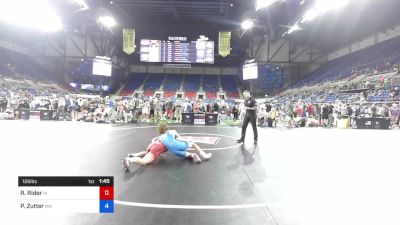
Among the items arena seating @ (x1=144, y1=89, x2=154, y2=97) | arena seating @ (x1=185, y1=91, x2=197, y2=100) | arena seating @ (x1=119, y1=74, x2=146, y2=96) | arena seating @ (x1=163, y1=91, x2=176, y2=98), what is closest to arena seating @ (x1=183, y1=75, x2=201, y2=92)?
arena seating @ (x1=185, y1=91, x2=197, y2=100)

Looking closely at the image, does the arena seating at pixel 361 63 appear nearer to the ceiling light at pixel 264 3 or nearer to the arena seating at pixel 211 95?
the arena seating at pixel 211 95

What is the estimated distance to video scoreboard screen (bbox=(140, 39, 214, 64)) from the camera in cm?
2383

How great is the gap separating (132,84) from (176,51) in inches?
690

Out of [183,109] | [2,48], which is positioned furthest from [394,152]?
[2,48]

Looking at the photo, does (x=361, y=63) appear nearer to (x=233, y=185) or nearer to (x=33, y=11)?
(x=233, y=185)

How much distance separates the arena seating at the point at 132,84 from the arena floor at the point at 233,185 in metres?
31.5

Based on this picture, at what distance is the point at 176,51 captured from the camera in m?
23.9

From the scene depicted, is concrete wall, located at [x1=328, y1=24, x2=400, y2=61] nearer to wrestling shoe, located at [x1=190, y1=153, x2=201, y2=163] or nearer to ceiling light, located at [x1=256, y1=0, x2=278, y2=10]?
ceiling light, located at [x1=256, y1=0, x2=278, y2=10]

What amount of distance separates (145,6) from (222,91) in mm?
17800

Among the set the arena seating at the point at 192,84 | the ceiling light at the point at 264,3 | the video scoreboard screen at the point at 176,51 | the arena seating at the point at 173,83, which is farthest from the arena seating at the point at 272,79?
the ceiling light at the point at 264,3

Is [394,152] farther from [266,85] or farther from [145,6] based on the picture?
[266,85]

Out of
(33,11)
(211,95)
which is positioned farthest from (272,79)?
(33,11)

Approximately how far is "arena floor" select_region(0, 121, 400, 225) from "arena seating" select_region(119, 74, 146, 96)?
31.5 m

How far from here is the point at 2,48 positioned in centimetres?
2850
